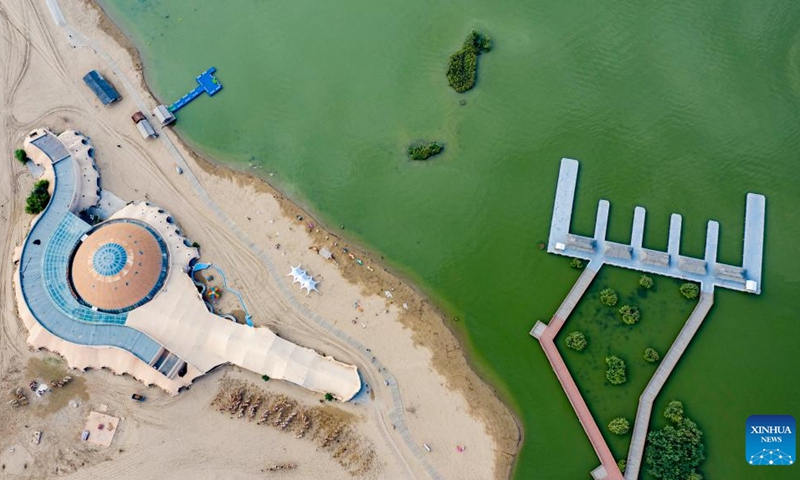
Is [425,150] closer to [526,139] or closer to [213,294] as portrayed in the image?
[526,139]

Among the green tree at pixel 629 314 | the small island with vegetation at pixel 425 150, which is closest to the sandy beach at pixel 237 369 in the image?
the small island with vegetation at pixel 425 150

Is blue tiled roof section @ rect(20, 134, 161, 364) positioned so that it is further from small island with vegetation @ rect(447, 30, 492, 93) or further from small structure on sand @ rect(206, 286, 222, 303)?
small island with vegetation @ rect(447, 30, 492, 93)

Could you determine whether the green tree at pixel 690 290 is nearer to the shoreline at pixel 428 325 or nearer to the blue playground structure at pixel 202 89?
the shoreline at pixel 428 325

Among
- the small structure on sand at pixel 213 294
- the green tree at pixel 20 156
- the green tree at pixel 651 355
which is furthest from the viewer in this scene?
the green tree at pixel 20 156

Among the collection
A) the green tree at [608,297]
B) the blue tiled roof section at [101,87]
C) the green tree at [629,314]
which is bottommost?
the green tree at [629,314]

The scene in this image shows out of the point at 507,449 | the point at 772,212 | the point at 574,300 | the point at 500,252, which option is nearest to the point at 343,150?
the point at 500,252

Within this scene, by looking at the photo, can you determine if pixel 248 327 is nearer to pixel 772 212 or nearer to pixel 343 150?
pixel 343 150

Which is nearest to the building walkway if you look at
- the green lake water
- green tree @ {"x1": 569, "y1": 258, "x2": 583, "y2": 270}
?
the green lake water
